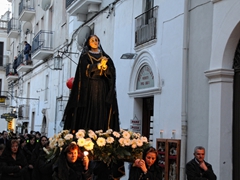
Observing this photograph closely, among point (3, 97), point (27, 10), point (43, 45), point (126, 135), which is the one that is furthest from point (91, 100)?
point (3, 97)

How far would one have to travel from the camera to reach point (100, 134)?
7.08 metres

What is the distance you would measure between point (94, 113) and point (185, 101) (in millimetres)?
3993

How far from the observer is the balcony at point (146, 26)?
43.1ft

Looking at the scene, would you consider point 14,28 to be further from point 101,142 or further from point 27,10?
point 101,142

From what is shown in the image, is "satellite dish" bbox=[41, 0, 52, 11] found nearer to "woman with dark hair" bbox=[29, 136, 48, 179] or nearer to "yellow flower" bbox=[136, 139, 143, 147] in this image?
"woman with dark hair" bbox=[29, 136, 48, 179]

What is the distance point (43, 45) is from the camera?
24.6 m

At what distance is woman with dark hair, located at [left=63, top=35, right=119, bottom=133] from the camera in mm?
7750

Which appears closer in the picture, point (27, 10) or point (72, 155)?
point (72, 155)

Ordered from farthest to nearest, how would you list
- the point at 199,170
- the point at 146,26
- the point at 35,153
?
1. the point at 146,26
2. the point at 35,153
3. the point at 199,170

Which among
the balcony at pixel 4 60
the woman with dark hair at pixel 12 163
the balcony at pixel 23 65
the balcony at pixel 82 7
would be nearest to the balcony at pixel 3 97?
the balcony at pixel 4 60

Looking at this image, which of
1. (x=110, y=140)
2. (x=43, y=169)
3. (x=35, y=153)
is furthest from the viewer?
(x=35, y=153)

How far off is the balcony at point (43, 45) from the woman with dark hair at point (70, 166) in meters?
18.5

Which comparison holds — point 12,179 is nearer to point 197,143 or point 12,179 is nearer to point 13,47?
point 197,143

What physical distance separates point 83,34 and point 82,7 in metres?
1.04
